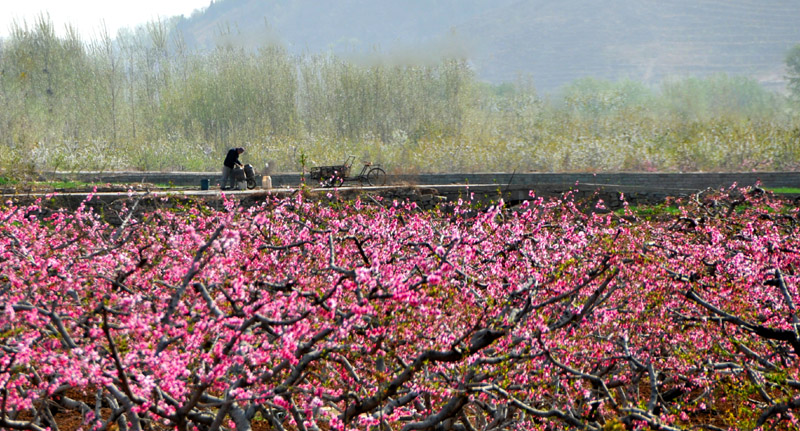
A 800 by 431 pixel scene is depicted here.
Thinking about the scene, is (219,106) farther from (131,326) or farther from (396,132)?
(131,326)

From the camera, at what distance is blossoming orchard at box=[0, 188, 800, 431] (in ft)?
13.1

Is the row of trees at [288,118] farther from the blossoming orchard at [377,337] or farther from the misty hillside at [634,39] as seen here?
the misty hillside at [634,39]

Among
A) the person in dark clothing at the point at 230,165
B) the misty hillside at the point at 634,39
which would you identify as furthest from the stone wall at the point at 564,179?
the misty hillside at the point at 634,39

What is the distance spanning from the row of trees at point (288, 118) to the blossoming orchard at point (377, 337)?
2357 cm

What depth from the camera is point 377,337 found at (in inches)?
178

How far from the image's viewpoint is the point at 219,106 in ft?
143

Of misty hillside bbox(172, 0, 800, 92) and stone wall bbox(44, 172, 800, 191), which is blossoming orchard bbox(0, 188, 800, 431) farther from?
misty hillside bbox(172, 0, 800, 92)

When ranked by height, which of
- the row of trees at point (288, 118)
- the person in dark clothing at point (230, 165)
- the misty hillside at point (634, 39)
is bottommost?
the person in dark clothing at point (230, 165)

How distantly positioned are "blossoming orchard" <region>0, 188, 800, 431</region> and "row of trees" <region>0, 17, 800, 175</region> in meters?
23.6

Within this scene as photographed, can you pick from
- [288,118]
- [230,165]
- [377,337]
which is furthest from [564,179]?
[288,118]

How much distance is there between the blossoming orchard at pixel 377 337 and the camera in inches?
158

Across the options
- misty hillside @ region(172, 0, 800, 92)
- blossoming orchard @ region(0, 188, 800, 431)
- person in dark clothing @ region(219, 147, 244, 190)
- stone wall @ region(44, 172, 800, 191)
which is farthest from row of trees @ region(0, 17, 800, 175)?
misty hillside @ region(172, 0, 800, 92)

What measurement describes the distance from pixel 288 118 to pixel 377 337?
4066 cm

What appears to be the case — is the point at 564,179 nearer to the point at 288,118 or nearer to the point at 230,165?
the point at 230,165
